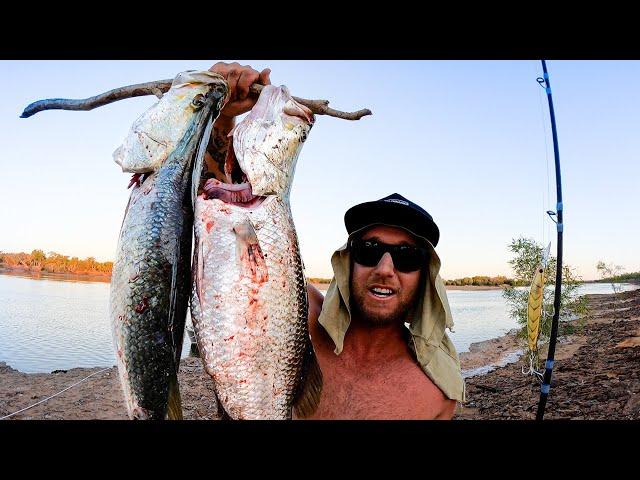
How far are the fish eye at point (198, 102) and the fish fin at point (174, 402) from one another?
3.39ft

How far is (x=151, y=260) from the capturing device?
6.22 ft

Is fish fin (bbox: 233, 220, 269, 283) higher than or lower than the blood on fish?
higher

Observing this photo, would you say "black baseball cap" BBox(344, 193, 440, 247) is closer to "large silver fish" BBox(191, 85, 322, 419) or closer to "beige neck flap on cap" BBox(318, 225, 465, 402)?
"beige neck flap on cap" BBox(318, 225, 465, 402)

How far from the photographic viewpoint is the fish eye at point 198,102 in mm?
2010

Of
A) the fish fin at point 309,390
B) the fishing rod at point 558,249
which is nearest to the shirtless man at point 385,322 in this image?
the fish fin at point 309,390

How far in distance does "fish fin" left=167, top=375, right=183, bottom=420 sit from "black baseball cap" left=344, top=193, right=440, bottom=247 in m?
1.44

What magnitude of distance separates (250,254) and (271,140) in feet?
1.50

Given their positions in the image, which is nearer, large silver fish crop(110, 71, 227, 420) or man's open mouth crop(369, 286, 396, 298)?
large silver fish crop(110, 71, 227, 420)

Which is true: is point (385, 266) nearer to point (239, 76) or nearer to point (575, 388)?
Answer: point (239, 76)

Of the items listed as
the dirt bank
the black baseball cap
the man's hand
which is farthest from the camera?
the dirt bank

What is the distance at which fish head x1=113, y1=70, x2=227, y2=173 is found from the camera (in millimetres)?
1978

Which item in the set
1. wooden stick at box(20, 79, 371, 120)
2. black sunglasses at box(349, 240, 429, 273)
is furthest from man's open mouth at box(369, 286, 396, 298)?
wooden stick at box(20, 79, 371, 120)
